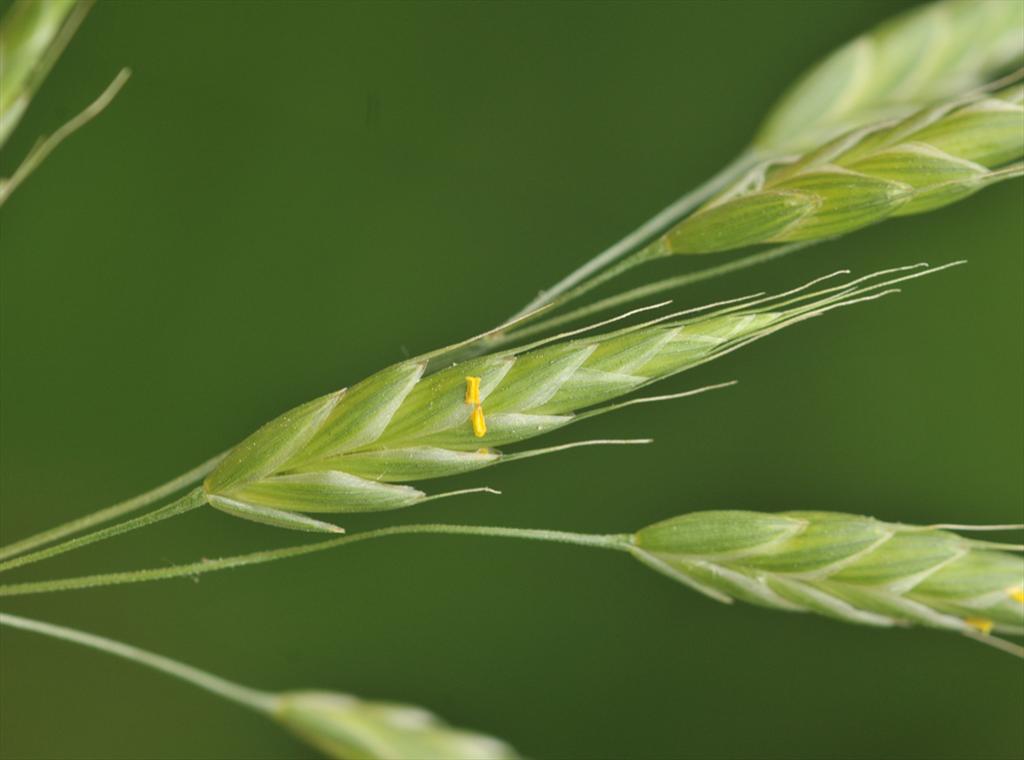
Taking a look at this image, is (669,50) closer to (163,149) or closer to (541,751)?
(163,149)

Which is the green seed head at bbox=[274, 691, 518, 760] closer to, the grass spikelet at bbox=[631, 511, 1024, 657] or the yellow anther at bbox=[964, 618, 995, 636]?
the grass spikelet at bbox=[631, 511, 1024, 657]

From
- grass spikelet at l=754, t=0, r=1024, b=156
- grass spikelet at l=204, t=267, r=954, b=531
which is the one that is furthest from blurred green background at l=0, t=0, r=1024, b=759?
grass spikelet at l=204, t=267, r=954, b=531

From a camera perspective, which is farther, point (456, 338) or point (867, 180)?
point (456, 338)

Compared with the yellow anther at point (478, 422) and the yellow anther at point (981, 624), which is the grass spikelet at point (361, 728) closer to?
the yellow anther at point (478, 422)

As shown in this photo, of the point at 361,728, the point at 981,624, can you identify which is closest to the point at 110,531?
the point at 361,728

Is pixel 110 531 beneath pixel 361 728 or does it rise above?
above

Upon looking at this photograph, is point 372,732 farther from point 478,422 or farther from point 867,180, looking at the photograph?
point 867,180
